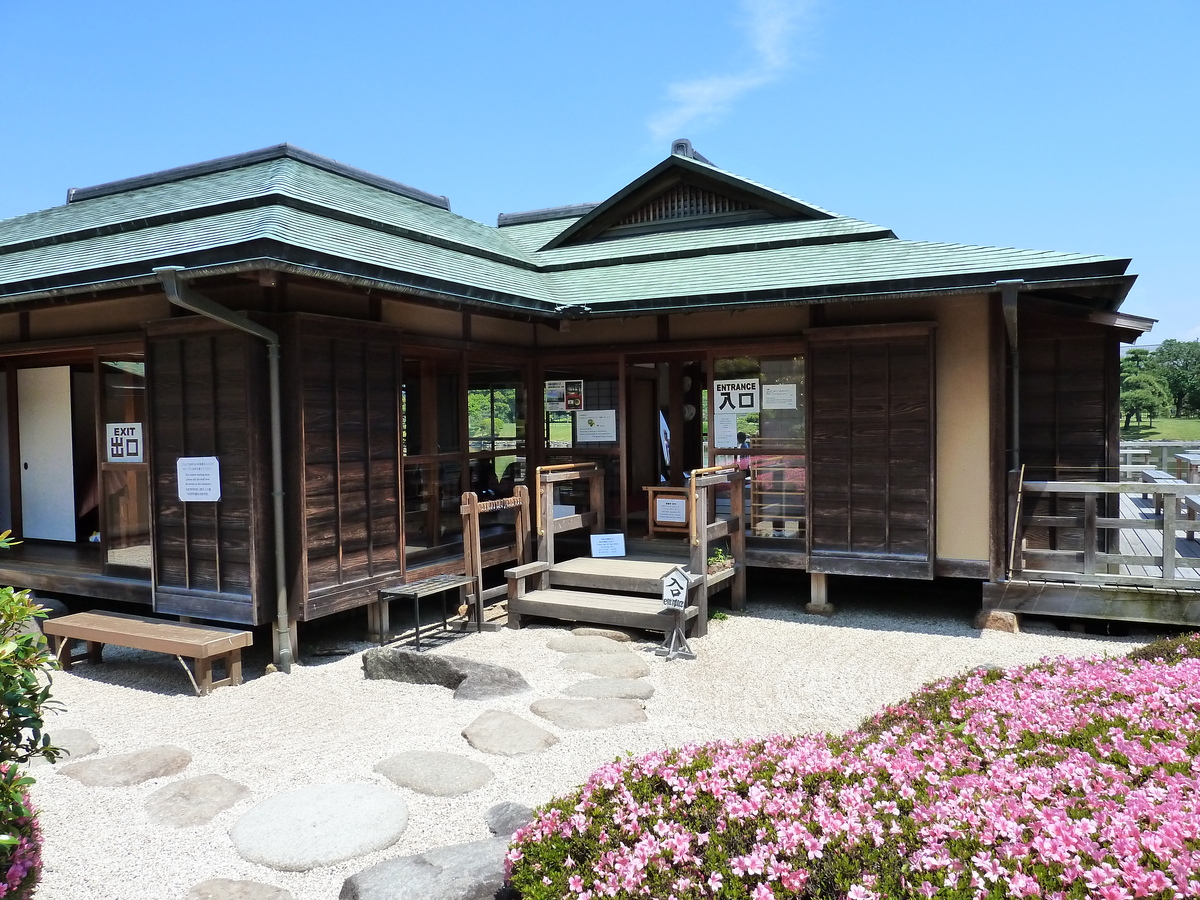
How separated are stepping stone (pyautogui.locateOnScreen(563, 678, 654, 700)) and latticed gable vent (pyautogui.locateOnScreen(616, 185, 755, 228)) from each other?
634 cm

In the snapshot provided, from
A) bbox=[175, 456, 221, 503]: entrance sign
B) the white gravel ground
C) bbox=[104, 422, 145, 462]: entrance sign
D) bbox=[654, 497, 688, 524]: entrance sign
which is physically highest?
bbox=[104, 422, 145, 462]: entrance sign

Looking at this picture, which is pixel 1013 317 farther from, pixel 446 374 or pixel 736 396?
pixel 446 374

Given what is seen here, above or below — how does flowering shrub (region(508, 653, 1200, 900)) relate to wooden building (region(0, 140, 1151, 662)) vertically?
below

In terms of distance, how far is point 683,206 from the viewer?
Result: 1028 centimetres

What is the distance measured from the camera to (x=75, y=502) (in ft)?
29.4

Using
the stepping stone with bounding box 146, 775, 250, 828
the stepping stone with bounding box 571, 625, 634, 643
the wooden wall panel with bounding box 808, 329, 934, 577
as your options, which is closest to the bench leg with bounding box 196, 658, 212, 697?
the stepping stone with bounding box 146, 775, 250, 828

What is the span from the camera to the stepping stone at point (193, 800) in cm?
389

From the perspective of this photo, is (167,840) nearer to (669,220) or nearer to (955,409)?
(955,409)

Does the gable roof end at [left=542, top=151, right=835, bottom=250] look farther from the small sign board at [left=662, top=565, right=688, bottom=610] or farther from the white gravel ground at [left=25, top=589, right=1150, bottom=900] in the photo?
the small sign board at [left=662, top=565, right=688, bottom=610]

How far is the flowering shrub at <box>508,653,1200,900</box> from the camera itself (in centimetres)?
225

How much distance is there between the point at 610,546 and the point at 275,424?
11.6ft

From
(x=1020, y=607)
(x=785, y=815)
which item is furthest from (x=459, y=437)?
(x=785, y=815)

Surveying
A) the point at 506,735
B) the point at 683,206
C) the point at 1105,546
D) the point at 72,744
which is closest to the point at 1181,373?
the point at 1105,546

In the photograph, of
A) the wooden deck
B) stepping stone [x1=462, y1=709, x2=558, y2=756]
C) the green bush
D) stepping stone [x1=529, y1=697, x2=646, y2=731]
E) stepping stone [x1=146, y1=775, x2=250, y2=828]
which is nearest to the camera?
the green bush
